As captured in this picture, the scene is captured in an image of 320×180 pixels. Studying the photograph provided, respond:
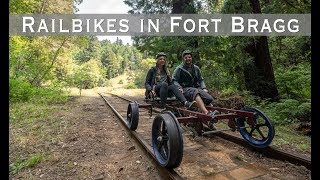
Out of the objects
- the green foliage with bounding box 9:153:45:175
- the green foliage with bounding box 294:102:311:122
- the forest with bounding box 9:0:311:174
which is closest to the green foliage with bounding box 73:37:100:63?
the forest with bounding box 9:0:311:174

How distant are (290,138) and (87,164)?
432cm

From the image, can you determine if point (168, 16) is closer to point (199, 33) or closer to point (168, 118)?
point (199, 33)

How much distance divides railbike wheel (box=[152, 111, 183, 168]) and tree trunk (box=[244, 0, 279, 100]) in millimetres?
7720

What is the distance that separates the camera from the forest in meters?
8.93

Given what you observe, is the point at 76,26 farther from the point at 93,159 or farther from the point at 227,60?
the point at 93,159

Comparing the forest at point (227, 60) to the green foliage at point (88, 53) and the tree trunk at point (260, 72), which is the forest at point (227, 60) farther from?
the green foliage at point (88, 53)

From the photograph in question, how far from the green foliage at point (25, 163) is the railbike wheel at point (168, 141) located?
2097 millimetres

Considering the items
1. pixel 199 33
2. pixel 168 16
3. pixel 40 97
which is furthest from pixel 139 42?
pixel 40 97

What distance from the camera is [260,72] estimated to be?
1091 cm

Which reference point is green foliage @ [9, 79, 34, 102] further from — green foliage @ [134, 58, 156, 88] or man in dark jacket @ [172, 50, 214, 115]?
green foliage @ [134, 58, 156, 88]

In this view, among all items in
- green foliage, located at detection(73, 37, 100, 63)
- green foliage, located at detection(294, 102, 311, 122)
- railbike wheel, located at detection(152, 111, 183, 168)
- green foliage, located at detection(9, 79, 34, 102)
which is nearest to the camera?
railbike wheel, located at detection(152, 111, 183, 168)

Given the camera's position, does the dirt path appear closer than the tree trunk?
Yes

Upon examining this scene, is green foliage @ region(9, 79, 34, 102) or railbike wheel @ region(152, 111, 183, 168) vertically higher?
green foliage @ region(9, 79, 34, 102)

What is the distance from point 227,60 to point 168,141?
28.4 feet
